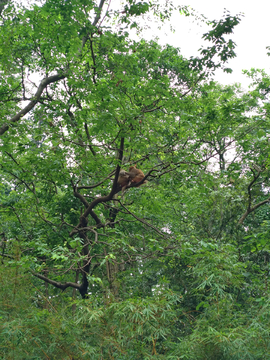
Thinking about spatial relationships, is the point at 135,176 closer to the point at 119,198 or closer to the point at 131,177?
the point at 131,177

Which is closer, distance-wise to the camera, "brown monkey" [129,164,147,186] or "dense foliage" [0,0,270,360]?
"dense foliage" [0,0,270,360]

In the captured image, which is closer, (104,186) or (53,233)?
(53,233)

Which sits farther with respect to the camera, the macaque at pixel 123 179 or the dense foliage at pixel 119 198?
the macaque at pixel 123 179

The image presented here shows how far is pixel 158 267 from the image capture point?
29.0 feet

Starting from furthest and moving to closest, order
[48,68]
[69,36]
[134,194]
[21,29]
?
[134,194] → [48,68] → [21,29] → [69,36]

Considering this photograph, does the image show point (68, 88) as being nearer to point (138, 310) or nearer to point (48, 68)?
point (48, 68)

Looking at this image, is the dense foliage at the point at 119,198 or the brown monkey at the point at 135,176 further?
the brown monkey at the point at 135,176

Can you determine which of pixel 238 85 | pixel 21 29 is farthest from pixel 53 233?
pixel 238 85

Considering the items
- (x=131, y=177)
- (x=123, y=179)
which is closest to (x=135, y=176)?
(x=131, y=177)

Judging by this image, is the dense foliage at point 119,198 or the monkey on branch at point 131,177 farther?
the monkey on branch at point 131,177

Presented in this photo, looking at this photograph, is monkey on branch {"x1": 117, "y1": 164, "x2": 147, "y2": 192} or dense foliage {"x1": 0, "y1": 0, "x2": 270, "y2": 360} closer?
dense foliage {"x1": 0, "y1": 0, "x2": 270, "y2": 360}

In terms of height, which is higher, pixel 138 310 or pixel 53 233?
pixel 53 233

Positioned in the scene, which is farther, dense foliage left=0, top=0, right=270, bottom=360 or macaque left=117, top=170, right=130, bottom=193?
macaque left=117, top=170, right=130, bottom=193

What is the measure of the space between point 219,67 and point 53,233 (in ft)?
14.9
